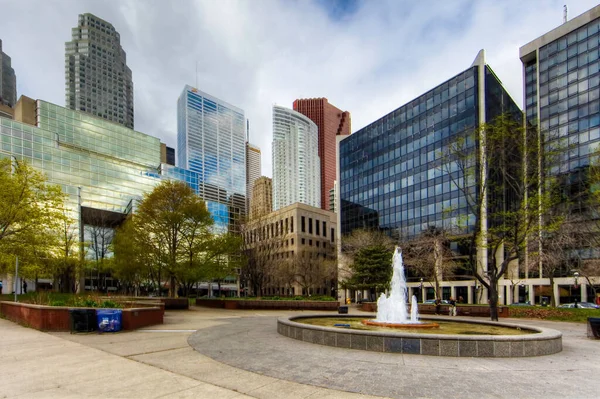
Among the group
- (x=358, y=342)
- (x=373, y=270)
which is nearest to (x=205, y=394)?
(x=358, y=342)

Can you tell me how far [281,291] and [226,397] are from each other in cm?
8775

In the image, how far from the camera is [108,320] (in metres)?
14.5

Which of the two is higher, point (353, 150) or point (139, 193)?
point (353, 150)

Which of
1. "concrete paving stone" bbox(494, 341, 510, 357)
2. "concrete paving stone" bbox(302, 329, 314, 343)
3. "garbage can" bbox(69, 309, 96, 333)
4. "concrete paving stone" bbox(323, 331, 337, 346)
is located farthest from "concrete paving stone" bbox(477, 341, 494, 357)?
"garbage can" bbox(69, 309, 96, 333)

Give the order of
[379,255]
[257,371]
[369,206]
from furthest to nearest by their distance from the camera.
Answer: [369,206]
[379,255]
[257,371]

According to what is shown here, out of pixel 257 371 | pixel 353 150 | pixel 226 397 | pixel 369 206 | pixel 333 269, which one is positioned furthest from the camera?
pixel 353 150

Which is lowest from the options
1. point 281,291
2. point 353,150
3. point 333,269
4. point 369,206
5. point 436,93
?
point 281,291

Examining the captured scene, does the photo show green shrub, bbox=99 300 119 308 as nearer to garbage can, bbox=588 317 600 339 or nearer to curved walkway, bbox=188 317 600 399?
curved walkway, bbox=188 317 600 399

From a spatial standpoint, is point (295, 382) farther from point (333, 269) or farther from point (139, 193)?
point (139, 193)

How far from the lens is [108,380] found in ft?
25.1

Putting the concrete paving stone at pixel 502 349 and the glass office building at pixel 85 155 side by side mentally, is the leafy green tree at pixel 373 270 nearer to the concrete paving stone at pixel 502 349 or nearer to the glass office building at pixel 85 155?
the concrete paving stone at pixel 502 349

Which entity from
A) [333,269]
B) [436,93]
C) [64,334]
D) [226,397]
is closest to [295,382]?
[226,397]

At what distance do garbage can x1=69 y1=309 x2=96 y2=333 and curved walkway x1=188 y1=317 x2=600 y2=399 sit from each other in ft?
15.9

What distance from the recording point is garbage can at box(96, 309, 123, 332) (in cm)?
1434
